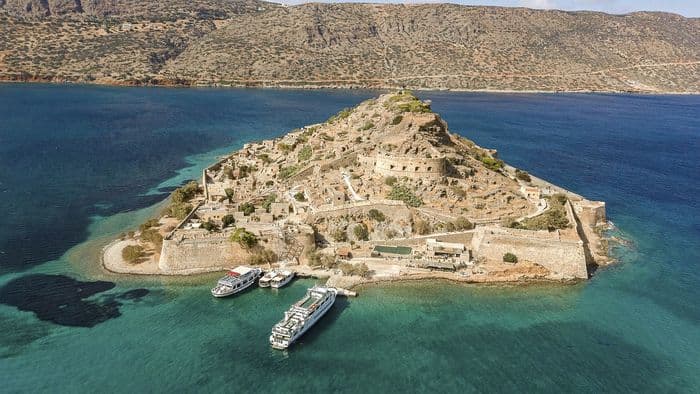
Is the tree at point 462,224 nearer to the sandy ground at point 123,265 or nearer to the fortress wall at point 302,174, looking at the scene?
the fortress wall at point 302,174

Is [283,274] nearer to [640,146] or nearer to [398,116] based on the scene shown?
[398,116]

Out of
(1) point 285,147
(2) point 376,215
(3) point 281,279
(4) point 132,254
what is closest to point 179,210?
(4) point 132,254

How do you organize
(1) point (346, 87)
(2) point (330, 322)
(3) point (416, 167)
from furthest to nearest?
(1) point (346, 87) < (3) point (416, 167) < (2) point (330, 322)

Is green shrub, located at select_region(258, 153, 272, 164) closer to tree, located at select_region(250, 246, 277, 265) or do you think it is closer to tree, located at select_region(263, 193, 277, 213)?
tree, located at select_region(263, 193, 277, 213)

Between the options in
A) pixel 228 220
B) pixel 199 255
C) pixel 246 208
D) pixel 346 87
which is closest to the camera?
pixel 199 255

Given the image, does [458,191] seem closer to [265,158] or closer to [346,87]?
[265,158]

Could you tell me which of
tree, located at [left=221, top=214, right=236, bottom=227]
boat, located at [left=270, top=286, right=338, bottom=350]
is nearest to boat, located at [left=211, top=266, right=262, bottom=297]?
boat, located at [left=270, top=286, right=338, bottom=350]
